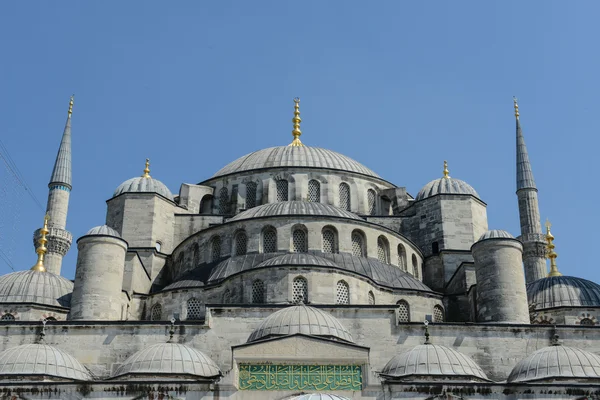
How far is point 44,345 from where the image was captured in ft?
67.2

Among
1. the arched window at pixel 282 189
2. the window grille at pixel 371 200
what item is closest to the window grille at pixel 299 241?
the arched window at pixel 282 189

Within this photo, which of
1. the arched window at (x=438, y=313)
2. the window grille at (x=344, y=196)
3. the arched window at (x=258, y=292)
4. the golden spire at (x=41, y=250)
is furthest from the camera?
the window grille at (x=344, y=196)

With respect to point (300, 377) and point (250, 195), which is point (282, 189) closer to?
point (250, 195)

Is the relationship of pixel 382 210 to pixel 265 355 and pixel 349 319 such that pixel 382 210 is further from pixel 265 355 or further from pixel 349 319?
pixel 265 355

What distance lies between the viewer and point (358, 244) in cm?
2670

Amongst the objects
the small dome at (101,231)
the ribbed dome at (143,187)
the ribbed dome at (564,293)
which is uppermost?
the ribbed dome at (143,187)

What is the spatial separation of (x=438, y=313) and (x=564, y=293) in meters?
3.49

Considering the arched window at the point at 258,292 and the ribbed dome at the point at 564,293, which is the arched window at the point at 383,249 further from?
the arched window at the point at 258,292

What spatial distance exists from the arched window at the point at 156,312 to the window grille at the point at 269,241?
3198 mm

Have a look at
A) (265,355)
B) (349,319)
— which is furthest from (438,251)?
(265,355)

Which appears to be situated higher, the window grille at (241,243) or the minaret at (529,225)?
the minaret at (529,225)

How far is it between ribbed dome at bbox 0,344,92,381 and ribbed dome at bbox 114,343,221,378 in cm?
94

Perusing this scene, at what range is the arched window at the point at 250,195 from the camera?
3134cm

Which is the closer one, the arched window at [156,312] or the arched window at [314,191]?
the arched window at [156,312]
